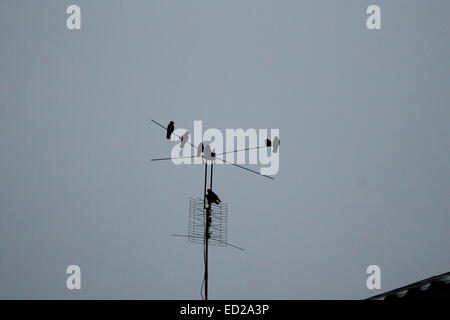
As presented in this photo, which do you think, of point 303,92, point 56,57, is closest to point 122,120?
point 56,57

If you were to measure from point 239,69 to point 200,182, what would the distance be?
1191 mm

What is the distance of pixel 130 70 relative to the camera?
9.79ft

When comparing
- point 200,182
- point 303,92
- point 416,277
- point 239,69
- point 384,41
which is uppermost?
point 384,41
